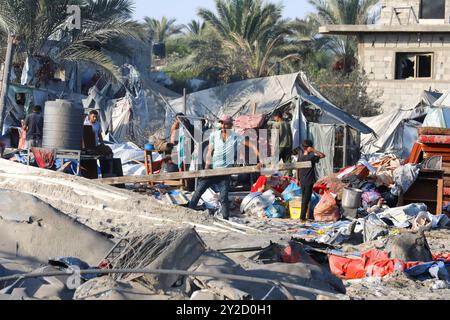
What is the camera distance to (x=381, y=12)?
3116 centimetres

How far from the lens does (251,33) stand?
3341 cm

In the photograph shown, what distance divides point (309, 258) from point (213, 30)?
87.7 feet

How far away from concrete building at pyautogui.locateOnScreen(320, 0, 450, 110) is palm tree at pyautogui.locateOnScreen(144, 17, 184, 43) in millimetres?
29542

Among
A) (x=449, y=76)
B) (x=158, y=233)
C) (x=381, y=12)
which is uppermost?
(x=381, y=12)

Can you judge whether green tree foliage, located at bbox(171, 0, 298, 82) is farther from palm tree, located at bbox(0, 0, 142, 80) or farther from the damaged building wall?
palm tree, located at bbox(0, 0, 142, 80)

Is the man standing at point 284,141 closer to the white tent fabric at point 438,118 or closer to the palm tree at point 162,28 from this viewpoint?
the white tent fabric at point 438,118

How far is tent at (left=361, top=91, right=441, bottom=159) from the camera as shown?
24297mm

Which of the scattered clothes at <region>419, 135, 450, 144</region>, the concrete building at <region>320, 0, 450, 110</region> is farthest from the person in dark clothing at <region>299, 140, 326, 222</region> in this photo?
the concrete building at <region>320, 0, 450, 110</region>

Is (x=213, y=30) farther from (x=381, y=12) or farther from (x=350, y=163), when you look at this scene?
(x=350, y=163)

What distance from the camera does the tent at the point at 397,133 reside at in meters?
24.3

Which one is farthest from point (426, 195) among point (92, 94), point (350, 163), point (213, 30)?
point (213, 30)

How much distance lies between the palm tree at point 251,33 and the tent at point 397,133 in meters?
8.35
